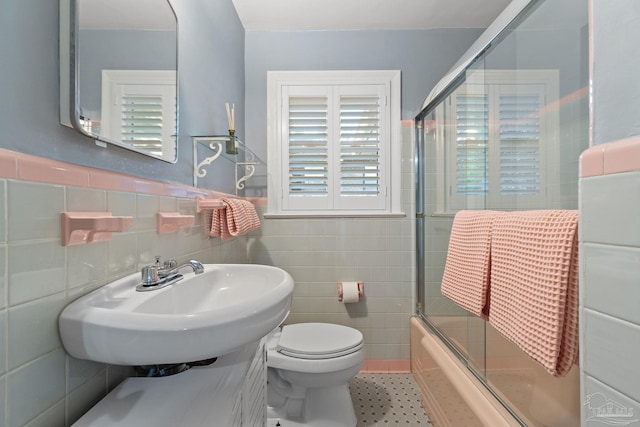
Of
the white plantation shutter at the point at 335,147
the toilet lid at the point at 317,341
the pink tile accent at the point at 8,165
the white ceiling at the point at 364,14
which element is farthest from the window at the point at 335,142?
the pink tile accent at the point at 8,165

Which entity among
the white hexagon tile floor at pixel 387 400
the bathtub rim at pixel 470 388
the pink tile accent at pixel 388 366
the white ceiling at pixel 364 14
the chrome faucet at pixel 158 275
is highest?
the white ceiling at pixel 364 14

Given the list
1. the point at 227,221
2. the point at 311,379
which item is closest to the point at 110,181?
the point at 227,221

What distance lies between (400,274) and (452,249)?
0.75 meters

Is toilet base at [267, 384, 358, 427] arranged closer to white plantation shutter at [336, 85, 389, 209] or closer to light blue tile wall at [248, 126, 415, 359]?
light blue tile wall at [248, 126, 415, 359]

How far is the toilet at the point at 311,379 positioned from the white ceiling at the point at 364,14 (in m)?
1.95

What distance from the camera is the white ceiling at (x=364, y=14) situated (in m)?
1.70

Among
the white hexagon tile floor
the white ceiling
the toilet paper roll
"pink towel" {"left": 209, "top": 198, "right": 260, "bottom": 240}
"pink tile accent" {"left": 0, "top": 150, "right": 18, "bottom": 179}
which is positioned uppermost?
the white ceiling

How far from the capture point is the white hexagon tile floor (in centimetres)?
141

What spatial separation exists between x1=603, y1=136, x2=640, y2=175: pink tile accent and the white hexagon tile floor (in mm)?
1460

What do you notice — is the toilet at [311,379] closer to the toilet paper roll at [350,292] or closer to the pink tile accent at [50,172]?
the toilet paper roll at [350,292]

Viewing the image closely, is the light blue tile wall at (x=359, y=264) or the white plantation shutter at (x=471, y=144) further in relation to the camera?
the light blue tile wall at (x=359, y=264)

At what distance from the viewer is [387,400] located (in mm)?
1574

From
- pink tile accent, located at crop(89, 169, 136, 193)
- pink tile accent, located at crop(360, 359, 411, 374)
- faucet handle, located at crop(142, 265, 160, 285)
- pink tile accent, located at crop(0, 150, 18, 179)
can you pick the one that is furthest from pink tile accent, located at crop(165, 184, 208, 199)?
pink tile accent, located at crop(360, 359, 411, 374)

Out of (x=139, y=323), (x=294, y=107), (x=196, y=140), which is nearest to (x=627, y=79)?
(x=139, y=323)
